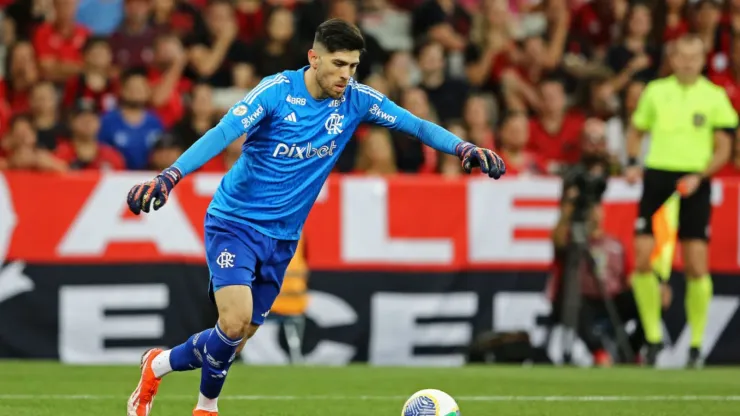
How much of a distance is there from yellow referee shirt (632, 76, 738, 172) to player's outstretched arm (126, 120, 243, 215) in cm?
568

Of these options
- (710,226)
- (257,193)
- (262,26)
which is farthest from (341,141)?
(262,26)

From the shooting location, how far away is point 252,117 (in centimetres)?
674

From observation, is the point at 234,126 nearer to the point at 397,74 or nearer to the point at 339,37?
the point at 339,37

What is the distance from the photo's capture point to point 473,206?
39.3ft

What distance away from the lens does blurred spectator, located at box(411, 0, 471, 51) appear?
1485cm

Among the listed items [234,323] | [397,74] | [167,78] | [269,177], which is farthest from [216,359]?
[397,74]

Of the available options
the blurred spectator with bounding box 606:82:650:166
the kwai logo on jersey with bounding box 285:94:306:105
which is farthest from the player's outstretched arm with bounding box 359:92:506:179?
the blurred spectator with bounding box 606:82:650:166

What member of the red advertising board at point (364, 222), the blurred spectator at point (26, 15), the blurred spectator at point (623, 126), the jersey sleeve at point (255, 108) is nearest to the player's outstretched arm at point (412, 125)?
the jersey sleeve at point (255, 108)

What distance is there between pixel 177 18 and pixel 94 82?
1427 millimetres

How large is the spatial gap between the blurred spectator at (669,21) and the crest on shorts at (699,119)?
4.42m

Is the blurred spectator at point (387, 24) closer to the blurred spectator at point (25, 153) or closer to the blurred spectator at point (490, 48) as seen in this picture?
the blurred spectator at point (490, 48)

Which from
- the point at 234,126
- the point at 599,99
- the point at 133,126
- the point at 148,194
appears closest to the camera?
the point at 148,194

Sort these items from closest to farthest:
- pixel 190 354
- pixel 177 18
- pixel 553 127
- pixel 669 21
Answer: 1. pixel 190 354
2. pixel 553 127
3. pixel 177 18
4. pixel 669 21

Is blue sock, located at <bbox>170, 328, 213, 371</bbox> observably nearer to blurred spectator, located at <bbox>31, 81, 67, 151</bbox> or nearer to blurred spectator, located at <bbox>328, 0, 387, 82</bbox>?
blurred spectator, located at <bbox>31, 81, 67, 151</bbox>
